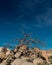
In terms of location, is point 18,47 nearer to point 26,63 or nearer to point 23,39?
point 23,39

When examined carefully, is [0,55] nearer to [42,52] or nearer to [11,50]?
[11,50]

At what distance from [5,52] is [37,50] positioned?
20.5ft

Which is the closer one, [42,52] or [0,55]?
Result: [0,55]

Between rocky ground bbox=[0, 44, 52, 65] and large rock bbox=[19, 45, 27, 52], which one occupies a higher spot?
large rock bbox=[19, 45, 27, 52]

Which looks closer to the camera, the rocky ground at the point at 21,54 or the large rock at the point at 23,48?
the rocky ground at the point at 21,54

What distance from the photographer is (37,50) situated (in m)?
36.3

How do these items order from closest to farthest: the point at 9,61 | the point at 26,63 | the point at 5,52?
the point at 26,63
the point at 9,61
the point at 5,52

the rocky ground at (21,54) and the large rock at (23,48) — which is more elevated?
the large rock at (23,48)

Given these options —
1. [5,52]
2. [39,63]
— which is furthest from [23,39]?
[39,63]

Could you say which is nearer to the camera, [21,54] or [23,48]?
[21,54]

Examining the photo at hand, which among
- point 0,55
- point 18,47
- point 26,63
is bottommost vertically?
point 26,63

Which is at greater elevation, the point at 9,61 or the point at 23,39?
the point at 23,39

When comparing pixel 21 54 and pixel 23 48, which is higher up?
pixel 23 48

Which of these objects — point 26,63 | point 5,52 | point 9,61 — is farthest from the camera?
point 5,52
